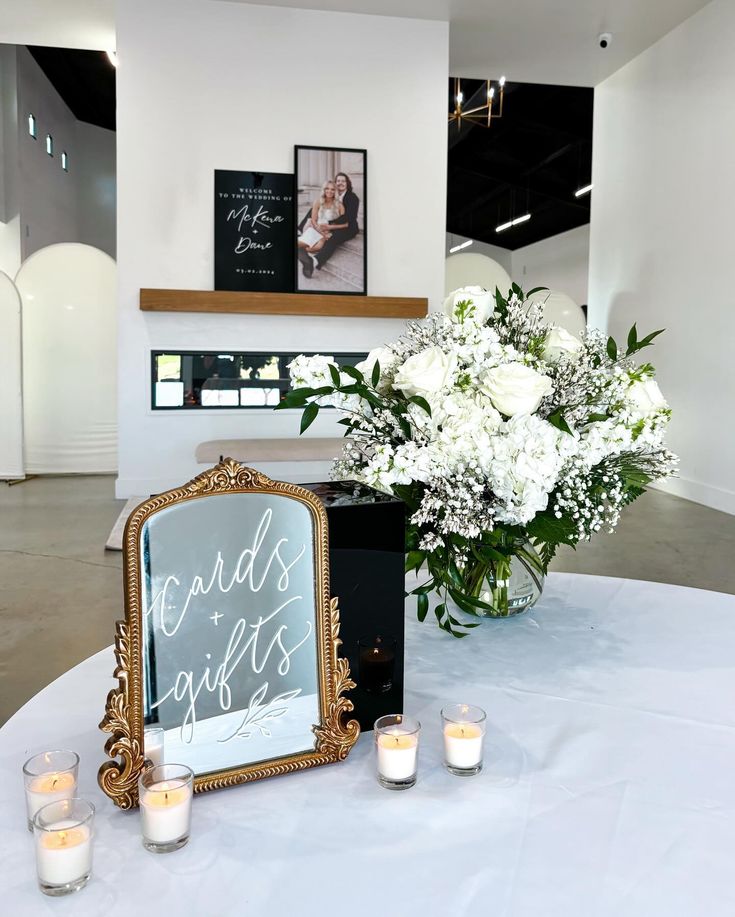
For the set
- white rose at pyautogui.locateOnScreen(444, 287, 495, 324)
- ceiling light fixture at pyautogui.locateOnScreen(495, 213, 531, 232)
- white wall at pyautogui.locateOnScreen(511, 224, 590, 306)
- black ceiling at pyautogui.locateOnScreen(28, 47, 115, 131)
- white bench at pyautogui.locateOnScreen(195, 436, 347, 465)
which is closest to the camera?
white rose at pyautogui.locateOnScreen(444, 287, 495, 324)

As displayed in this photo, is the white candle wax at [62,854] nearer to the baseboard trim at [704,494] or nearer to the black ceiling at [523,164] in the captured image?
the baseboard trim at [704,494]

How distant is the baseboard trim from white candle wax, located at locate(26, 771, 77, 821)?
548 centimetres

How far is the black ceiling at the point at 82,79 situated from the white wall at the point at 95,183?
398 millimetres

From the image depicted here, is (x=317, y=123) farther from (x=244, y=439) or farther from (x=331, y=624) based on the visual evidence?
(x=331, y=624)

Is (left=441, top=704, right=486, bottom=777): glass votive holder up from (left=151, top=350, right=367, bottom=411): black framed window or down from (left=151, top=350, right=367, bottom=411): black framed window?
down

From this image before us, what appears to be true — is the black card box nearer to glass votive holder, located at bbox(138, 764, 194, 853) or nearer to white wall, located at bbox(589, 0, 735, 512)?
glass votive holder, located at bbox(138, 764, 194, 853)

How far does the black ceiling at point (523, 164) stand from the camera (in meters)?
9.69

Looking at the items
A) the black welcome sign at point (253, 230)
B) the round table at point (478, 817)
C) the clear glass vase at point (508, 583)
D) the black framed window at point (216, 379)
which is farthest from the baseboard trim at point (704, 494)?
the round table at point (478, 817)

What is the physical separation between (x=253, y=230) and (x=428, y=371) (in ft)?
17.1

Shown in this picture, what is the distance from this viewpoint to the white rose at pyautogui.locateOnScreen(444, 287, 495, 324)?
109cm

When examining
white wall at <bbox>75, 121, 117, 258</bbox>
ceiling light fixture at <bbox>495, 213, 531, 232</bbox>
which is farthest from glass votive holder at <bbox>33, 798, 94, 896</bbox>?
ceiling light fixture at <bbox>495, 213, 531, 232</bbox>

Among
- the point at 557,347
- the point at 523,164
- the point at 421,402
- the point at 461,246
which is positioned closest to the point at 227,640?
the point at 421,402

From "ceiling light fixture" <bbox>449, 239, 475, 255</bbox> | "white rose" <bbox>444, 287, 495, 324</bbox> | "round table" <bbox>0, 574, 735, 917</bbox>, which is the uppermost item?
"ceiling light fixture" <bbox>449, 239, 475, 255</bbox>

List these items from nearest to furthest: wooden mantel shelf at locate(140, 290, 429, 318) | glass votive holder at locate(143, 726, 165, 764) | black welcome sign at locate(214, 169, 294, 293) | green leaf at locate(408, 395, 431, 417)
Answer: glass votive holder at locate(143, 726, 165, 764) < green leaf at locate(408, 395, 431, 417) < wooden mantel shelf at locate(140, 290, 429, 318) < black welcome sign at locate(214, 169, 294, 293)
